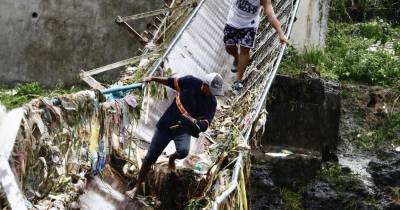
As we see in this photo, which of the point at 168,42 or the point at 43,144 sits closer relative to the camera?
the point at 43,144

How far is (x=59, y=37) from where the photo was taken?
12945mm

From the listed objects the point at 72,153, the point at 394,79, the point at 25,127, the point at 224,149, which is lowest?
the point at 394,79

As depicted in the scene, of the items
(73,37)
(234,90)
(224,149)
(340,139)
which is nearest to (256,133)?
(224,149)

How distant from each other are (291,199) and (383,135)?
1.79 m

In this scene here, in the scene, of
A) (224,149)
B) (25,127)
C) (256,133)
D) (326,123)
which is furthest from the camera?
(326,123)

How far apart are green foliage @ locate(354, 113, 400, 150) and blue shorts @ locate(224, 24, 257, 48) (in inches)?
168

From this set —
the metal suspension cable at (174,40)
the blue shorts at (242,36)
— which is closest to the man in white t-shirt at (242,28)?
the blue shorts at (242,36)

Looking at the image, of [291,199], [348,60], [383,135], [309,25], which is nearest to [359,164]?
[383,135]

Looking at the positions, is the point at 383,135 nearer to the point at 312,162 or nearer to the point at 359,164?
the point at 359,164

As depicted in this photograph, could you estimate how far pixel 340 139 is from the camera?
38.8 feet

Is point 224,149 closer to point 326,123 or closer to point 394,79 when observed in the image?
point 326,123

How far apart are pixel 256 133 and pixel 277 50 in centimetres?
145

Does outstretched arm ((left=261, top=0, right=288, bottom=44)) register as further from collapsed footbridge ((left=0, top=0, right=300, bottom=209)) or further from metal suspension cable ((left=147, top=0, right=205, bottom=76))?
metal suspension cable ((left=147, top=0, right=205, bottom=76))

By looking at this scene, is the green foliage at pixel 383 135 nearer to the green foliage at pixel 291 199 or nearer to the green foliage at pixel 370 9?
the green foliage at pixel 291 199
